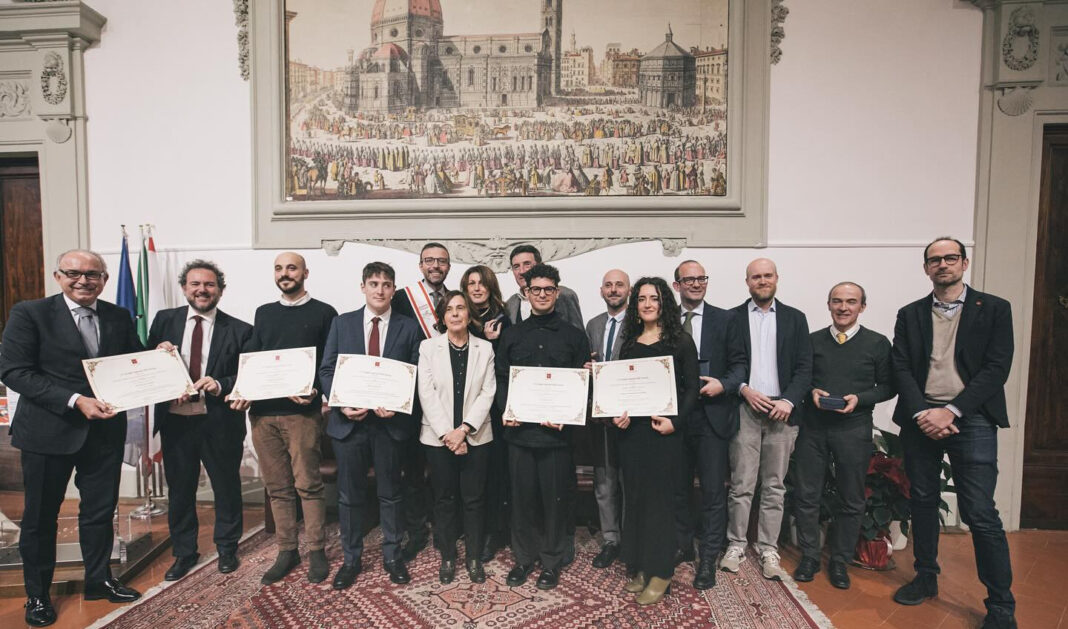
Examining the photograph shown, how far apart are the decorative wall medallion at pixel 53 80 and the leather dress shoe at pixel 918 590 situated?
302 inches

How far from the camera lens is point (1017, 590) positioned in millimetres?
3223

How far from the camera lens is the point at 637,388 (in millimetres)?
2756

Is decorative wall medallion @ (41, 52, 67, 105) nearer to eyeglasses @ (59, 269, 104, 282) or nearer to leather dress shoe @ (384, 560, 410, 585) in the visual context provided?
eyeglasses @ (59, 269, 104, 282)

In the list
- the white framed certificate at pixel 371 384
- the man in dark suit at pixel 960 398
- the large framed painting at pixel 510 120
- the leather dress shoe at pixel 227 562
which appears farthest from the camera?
the large framed painting at pixel 510 120

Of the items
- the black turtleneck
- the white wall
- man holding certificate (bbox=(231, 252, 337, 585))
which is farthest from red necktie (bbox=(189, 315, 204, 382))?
the black turtleneck

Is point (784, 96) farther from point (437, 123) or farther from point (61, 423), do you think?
point (61, 423)

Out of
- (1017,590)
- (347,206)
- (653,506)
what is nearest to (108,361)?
(347,206)

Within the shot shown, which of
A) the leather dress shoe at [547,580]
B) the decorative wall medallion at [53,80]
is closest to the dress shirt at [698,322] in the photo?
the leather dress shoe at [547,580]

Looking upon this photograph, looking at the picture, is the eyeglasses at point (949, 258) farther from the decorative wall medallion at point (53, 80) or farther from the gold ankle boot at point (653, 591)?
the decorative wall medallion at point (53, 80)

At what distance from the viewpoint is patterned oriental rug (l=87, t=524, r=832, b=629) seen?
9.05 feet

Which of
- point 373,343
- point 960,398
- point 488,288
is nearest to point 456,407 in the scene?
point 373,343

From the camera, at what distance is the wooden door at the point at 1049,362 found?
164 inches

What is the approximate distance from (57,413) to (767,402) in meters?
3.99

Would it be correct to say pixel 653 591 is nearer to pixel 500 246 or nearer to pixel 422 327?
pixel 422 327
